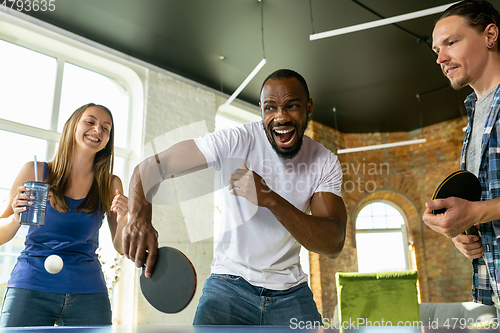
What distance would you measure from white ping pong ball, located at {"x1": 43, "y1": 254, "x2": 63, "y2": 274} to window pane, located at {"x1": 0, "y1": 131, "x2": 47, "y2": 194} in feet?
8.89

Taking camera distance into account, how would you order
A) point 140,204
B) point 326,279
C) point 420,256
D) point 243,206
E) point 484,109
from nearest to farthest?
point 140,204 < point 484,109 < point 243,206 < point 326,279 < point 420,256

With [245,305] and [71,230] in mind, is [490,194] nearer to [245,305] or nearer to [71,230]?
[245,305]

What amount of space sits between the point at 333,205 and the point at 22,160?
3.68m

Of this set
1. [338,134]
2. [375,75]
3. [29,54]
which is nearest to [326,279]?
[338,134]

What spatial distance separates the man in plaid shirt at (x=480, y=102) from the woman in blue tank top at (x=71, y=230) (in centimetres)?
122

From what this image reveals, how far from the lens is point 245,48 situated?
4934mm

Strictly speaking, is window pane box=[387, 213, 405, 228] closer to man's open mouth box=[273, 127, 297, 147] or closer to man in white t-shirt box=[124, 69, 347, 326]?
man in white t-shirt box=[124, 69, 347, 326]

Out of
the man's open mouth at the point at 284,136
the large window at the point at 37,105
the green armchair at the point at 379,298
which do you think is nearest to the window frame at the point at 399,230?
the green armchair at the point at 379,298

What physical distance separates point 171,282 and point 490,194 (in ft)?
3.02

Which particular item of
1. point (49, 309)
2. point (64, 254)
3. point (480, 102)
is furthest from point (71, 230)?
point (480, 102)

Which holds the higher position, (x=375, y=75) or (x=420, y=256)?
(x=375, y=75)

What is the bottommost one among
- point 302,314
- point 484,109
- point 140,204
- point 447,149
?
point 302,314

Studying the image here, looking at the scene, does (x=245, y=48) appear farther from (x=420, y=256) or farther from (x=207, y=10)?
(x=420, y=256)

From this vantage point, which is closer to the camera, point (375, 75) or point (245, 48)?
point (245, 48)
